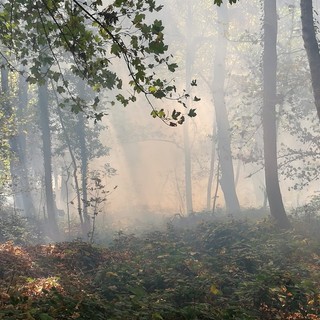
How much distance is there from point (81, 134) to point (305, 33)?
2109 centimetres

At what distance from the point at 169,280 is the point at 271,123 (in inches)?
421

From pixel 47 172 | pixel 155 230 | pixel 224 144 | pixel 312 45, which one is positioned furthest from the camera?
pixel 224 144

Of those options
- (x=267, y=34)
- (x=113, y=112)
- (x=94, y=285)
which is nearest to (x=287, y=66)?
(x=267, y=34)

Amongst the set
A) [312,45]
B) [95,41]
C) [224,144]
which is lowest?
[95,41]

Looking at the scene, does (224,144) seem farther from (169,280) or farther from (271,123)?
(169,280)

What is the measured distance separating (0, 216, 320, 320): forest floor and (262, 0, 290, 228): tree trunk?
114cm

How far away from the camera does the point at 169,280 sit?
827 cm

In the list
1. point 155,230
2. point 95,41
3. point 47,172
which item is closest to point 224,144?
point 155,230

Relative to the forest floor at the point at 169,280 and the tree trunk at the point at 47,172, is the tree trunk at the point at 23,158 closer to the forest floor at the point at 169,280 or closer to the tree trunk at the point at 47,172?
the tree trunk at the point at 47,172

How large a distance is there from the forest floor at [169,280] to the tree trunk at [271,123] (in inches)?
45.0

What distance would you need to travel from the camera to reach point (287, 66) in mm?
24312

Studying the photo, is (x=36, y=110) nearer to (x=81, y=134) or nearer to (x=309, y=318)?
(x=81, y=134)

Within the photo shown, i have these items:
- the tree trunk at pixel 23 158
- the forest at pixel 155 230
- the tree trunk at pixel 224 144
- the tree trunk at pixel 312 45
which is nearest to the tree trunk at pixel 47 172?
the forest at pixel 155 230

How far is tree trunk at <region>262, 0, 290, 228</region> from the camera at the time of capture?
16609mm
